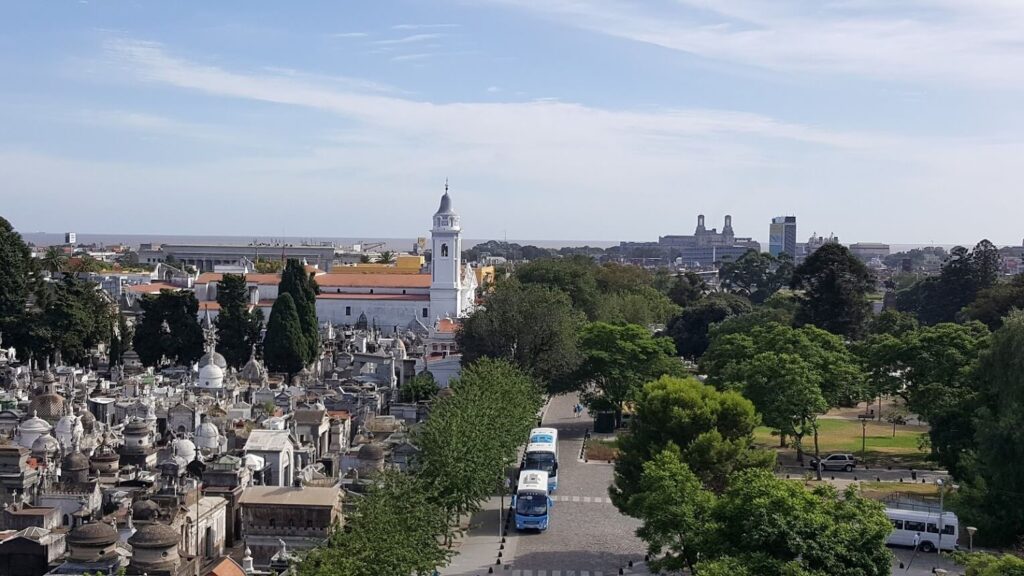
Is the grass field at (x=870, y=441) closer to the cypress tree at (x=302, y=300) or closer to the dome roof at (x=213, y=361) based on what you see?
the dome roof at (x=213, y=361)

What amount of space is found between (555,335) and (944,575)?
2494 centimetres

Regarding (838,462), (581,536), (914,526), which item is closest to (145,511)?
(581,536)

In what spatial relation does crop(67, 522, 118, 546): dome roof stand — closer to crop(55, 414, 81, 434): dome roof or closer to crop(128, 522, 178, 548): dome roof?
crop(128, 522, 178, 548): dome roof

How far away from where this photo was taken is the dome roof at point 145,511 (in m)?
25.9

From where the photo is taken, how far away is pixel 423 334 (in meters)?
74.5

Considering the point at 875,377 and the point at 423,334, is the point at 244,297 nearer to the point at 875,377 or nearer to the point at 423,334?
the point at 423,334

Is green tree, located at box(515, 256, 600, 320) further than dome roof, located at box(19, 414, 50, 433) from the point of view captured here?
Yes

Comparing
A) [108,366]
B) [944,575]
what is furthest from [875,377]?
[108,366]

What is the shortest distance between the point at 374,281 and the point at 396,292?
2.30 meters

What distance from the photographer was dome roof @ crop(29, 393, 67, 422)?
4059cm

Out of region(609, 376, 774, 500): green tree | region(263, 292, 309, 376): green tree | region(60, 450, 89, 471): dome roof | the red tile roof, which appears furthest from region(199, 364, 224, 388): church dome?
the red tile roof

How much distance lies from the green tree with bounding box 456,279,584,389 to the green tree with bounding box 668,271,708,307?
4802 cm

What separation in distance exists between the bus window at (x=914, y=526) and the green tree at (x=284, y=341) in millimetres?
36575

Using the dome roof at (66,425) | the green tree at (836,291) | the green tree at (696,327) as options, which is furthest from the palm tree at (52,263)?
the green tree at (836,291)
